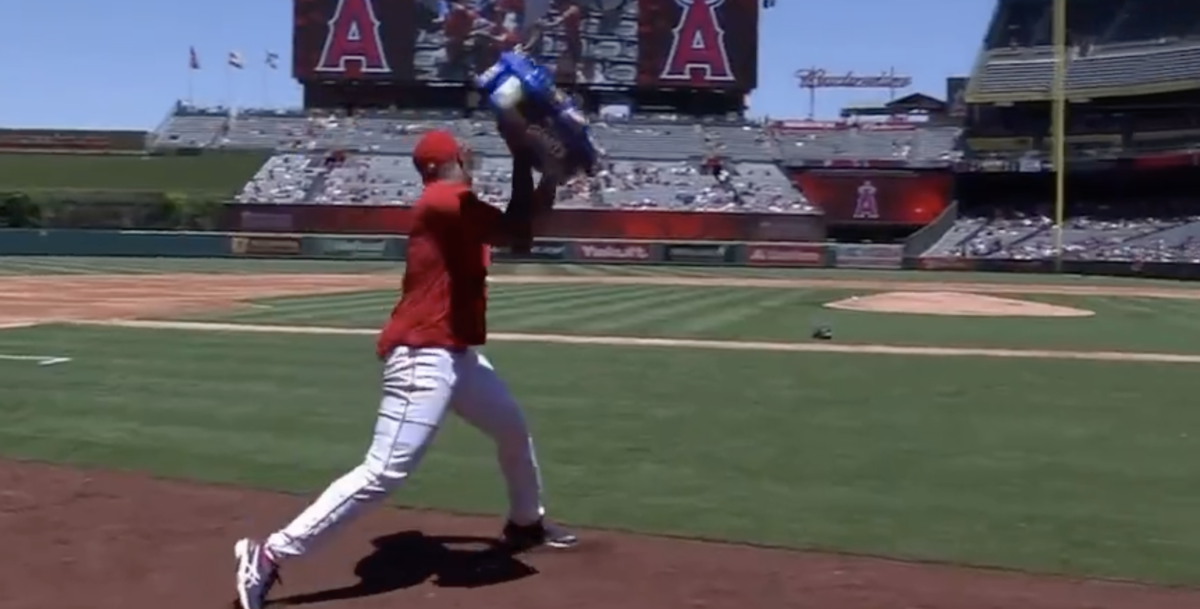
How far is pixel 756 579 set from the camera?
5730 mm

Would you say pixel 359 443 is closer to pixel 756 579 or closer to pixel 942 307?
pixel 756 579

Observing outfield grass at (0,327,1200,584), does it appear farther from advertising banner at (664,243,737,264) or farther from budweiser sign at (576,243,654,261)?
advertising banner at (664,243,737,264)

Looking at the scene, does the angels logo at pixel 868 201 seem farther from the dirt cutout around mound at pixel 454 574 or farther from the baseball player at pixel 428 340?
the baseball player at pixel 428 340

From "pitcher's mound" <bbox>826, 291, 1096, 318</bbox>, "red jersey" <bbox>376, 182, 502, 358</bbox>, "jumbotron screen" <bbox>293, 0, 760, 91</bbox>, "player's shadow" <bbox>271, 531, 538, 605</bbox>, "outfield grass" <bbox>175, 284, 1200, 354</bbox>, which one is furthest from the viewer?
"jumbotron screen" <bbox>293, 0, 760, 91</bbox>

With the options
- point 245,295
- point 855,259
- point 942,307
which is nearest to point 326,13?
point 855,259

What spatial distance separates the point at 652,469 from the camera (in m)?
8.22

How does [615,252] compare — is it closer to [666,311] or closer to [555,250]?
[555,250]

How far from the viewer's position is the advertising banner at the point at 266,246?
49938 millimetres

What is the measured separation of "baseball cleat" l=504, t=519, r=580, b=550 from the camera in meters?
6.19

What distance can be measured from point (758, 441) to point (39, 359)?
792cm

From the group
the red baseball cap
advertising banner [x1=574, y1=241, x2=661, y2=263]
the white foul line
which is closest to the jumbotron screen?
advertising banner [x1=574, y1=241, x2=661, y2=263]

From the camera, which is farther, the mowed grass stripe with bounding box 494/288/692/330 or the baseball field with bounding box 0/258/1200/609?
the mowed grass stripe with bounding box 494/288/692/330

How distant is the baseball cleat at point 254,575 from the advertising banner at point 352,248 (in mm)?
45182

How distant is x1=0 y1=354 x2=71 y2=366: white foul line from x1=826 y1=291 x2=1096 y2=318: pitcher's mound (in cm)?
1421
